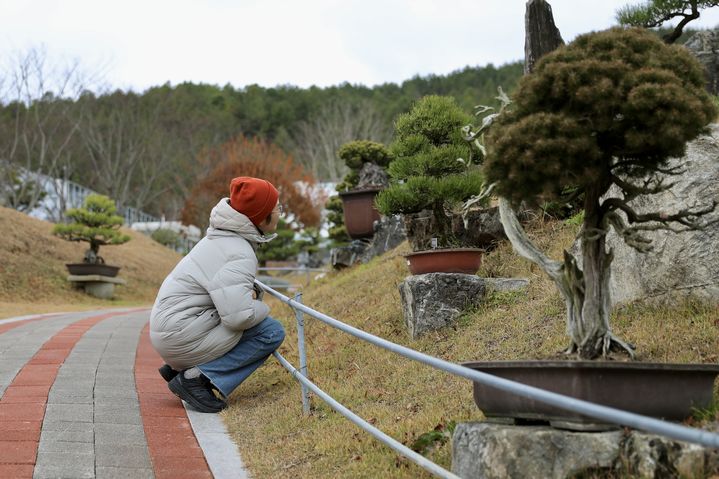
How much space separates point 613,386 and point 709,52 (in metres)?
8.49

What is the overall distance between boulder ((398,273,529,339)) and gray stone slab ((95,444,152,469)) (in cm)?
254

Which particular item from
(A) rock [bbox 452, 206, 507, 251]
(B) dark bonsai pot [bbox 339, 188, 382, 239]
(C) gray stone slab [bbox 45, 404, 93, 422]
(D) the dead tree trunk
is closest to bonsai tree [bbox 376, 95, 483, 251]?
(A) rock [bbox 452, 206, 507, 251]

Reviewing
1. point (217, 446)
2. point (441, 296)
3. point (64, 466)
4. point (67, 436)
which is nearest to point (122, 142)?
point (441, 296)

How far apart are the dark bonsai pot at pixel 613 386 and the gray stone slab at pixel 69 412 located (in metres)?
2.67

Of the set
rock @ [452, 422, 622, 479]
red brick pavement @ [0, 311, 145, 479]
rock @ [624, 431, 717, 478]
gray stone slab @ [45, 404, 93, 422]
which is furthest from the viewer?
gray stone slab @ [45, 404, 93, 422]

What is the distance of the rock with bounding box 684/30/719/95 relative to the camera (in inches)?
388

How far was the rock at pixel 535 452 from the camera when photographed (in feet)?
9.05

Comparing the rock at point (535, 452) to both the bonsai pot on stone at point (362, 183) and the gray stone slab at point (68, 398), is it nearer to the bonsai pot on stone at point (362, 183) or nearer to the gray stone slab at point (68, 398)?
the gray stone slab at point (68, 398)

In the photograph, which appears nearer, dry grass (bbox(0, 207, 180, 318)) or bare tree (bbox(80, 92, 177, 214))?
dry grass (bbox(0, 207, 180, 318))

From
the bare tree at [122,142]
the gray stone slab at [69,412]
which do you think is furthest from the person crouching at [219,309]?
the bare tree at [122,142]

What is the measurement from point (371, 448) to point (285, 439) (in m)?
0.68

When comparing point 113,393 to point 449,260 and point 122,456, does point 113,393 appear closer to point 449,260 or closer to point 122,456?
point 122,456

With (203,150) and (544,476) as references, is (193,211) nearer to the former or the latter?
(203,150)

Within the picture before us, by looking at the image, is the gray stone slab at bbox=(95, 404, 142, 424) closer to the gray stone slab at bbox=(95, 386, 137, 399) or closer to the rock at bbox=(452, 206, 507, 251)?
the gray stone slab at bbox=(95, 386, 137, 399)
